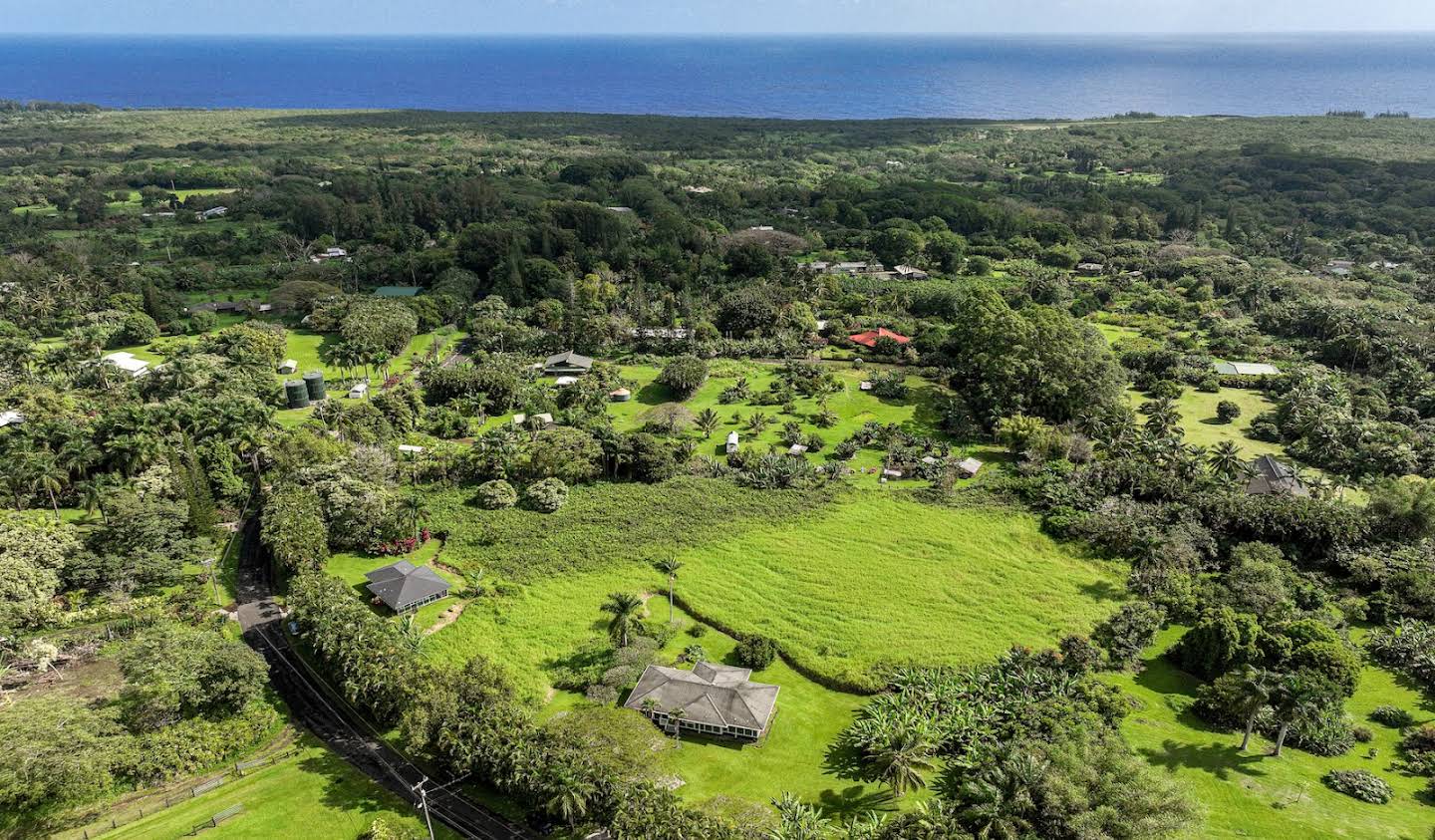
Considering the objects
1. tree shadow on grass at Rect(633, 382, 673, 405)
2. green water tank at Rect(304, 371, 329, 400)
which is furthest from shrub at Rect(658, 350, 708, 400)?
green water tank at Rect(304, 371, 329, 400)

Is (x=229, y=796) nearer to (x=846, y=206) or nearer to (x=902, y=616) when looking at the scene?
(x=902, y=616)

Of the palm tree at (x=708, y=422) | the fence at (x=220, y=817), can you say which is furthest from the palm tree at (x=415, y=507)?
the palm tree at (x=708, y=422)

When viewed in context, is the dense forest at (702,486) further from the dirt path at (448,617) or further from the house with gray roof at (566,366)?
the house with gray roof at (566,366)

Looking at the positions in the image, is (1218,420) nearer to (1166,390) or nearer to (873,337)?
(1166,390)

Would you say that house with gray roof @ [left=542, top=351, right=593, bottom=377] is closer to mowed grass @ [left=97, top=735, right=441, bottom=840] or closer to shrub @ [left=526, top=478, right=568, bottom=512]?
shrub @ [left=526, top=478, right=568, bottom=512]

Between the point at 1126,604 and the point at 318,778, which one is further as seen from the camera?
the point at 1126,604

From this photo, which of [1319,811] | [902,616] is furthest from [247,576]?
[1319,811]

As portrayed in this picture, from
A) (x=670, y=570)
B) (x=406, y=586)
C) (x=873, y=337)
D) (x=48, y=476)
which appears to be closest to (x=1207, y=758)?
(x=670, y=570)
